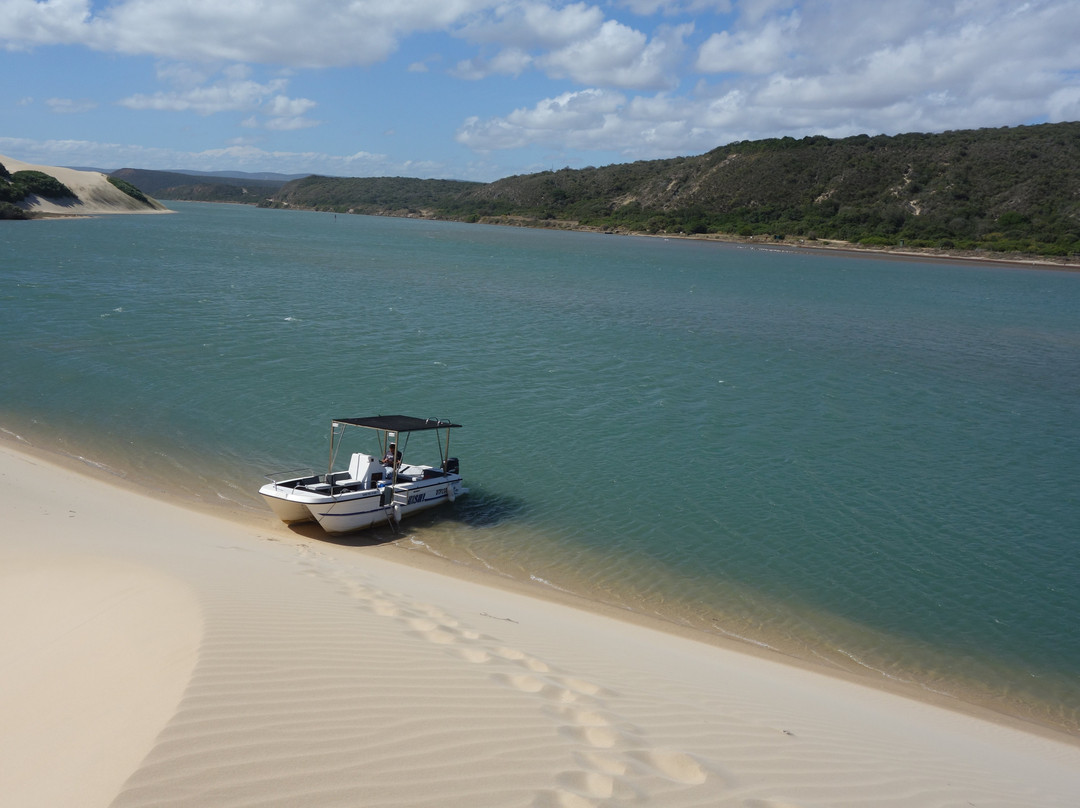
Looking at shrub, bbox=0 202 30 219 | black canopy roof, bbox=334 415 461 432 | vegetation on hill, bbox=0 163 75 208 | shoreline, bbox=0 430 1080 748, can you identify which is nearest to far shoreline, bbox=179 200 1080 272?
vegetation on hill, bbox=0 163 75 208

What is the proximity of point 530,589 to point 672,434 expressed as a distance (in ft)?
33.7

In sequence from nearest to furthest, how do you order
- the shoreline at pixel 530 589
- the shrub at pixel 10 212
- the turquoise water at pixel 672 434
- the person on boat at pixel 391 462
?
the shoreline at pixel 530 589, the turquoise water at pixel 672 434, the person on boat at pixel 391 462, the shrub at pixel 10 212

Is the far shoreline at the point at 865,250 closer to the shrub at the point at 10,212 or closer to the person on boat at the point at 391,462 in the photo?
the shrub at the point at 10,212

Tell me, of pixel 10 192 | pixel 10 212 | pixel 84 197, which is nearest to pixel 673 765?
pixel 10 212

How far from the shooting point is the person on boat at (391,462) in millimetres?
16391

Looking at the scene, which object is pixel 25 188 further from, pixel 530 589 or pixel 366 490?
pixel 530 589

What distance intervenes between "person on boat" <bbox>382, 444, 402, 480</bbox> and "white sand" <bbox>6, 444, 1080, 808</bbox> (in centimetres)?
524

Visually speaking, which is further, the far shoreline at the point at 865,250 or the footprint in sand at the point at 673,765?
the far shoreline at the point at 865,250

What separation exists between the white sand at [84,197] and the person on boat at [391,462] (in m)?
110

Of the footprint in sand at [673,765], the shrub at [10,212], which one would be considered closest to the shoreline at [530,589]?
the footprint in sand at [673,765]

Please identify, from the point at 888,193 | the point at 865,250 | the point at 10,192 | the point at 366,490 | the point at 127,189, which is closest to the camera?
the point at 366,490

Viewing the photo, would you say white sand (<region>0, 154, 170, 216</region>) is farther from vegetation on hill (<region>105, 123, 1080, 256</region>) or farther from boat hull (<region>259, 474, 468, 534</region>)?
boat hull (<region>259, 474, 468, 534</region>)

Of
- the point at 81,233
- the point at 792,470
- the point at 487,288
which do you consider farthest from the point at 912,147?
the point at 792,470

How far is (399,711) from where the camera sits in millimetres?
5676
